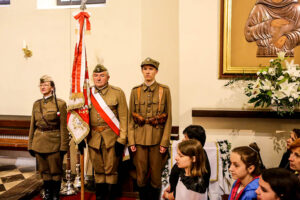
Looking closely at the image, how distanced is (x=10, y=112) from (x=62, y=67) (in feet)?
4.08

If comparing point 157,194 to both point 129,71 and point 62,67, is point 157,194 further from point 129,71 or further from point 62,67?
point 62,67

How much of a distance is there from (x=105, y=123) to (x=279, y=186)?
2.00m

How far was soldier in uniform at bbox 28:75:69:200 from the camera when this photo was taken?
3.17m

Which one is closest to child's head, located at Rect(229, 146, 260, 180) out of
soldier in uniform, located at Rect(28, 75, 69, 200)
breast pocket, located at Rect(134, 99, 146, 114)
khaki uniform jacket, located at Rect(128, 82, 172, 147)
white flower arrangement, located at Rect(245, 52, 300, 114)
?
white flower arrangement, located at Rect(245, 52, 300, 114)

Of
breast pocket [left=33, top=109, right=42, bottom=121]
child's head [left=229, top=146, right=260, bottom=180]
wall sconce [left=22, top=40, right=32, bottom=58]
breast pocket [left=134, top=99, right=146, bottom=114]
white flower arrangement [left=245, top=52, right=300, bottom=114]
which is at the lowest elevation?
child's head [left=229, top=146, right=260, bottom=180]

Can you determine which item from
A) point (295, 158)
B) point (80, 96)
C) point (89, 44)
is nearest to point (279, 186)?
point (295, 158)

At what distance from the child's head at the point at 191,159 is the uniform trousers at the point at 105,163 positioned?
48.3 inches

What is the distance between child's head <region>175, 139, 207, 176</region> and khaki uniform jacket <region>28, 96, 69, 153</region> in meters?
1.73

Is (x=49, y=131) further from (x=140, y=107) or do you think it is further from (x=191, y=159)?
(x=191, y=159)

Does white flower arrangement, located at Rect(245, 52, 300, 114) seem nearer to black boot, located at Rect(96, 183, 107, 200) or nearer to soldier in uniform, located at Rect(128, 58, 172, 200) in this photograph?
soldier in uniform, located at Rect(128, 58, 172, 200)

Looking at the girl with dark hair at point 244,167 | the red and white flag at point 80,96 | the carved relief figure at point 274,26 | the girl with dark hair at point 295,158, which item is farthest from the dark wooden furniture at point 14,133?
the girl with dark hair at point 295,158

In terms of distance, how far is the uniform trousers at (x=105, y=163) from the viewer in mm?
3025

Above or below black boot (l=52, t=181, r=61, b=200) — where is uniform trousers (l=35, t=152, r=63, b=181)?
above

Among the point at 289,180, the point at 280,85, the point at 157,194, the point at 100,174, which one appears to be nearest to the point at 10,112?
the point at 100,174
